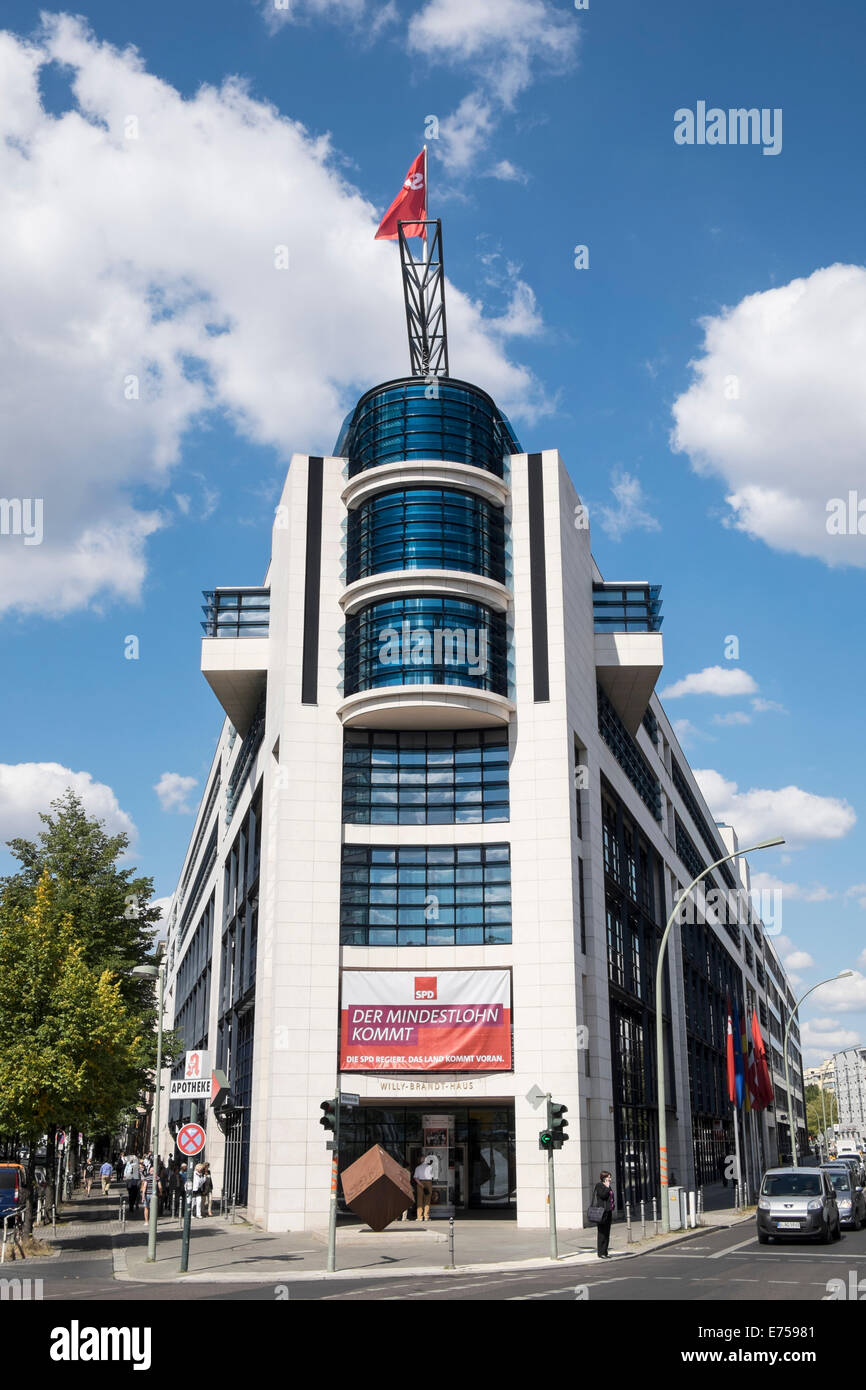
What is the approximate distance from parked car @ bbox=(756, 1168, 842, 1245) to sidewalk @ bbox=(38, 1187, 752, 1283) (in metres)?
2.70

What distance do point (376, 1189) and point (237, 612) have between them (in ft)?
81.2

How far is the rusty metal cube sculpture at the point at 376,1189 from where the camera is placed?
2798cm

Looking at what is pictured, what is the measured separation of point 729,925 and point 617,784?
162 feet

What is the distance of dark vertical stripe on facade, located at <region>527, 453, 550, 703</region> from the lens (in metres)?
40.3

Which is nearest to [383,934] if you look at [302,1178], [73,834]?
[302,1178]

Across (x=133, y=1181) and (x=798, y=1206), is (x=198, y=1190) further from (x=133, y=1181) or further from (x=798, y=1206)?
(x=798, y=1206)

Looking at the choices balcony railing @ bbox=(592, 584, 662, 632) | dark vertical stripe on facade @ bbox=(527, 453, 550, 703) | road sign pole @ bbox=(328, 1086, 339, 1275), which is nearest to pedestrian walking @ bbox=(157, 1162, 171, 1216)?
road sign pole @ bbox=(328, 1086, 339, 1275)

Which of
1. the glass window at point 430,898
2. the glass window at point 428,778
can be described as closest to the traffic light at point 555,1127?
the glass window at point 430,898

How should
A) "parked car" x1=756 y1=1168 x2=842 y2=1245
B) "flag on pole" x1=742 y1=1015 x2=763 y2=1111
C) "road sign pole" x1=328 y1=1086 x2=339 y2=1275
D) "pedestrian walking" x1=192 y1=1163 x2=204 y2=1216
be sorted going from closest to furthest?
"road sign pole" x1=328 y1=1086 x2=339 y2=1275 < "parked car" x1=756 y1=1168 x2=842 y2=1245 < "pedestrian walking" x1=192 y1=1163 x2=204 y2=1216 < "flag on pole" x1=742 y1=1015 x2=763 y2=1111

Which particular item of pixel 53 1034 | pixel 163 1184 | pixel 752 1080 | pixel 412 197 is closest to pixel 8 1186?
pixel 163 1184

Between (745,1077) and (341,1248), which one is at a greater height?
(745,1077)

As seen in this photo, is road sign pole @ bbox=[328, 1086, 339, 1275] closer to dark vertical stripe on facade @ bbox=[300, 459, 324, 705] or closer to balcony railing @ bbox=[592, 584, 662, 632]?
dark vertical stripe on facade @ bbox=[300, 459, 324, 705]

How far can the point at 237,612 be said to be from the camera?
Answer: 46.9m

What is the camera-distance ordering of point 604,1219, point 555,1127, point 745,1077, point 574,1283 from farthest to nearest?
point 745,1077 < point 555,1127 < point 604,1219 < point 574,1283
